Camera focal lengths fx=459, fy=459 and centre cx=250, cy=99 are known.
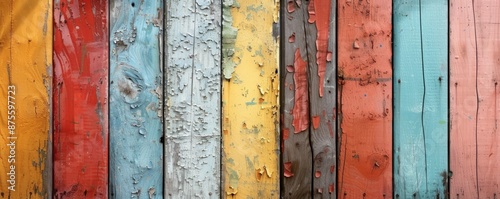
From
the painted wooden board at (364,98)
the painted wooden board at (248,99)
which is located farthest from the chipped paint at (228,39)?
the painted wooden board at (364,98)

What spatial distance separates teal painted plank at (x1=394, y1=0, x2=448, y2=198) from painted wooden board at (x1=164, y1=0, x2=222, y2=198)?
64 cm

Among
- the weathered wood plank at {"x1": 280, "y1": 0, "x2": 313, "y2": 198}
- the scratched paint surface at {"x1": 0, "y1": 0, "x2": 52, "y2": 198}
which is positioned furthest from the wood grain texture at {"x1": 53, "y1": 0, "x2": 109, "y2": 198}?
the weathered wood plank at {"x1": 280, "y1": 0, "x2": 313, "y2": 198}

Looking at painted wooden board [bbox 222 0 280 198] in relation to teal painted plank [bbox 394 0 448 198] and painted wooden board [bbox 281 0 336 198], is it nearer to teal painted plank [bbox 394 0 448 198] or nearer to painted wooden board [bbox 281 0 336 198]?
painted wooden board [bbox 281 0 336 198]

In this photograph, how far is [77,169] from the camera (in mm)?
1569

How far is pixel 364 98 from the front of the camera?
161 centimetres

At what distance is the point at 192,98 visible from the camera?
1592 mm

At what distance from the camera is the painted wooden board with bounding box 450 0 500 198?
1614 mm

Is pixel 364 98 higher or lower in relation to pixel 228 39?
lower

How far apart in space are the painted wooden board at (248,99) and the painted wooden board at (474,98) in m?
0.63

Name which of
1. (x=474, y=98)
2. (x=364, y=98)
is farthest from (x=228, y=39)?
(x=474, y=98)

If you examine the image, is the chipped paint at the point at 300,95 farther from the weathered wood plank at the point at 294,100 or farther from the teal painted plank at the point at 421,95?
the teal painted plank at the point at 421,95

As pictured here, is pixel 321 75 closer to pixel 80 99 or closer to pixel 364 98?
pixel 364 98

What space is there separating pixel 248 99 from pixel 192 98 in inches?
7.7

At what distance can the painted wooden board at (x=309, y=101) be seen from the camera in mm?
1602
